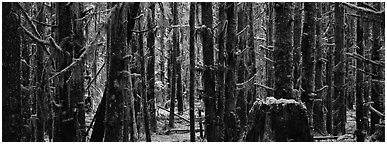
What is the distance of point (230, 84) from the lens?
14117mm

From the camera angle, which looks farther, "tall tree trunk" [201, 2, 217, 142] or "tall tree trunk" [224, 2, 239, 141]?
"tall tree trunk" [224, 2, 239, 141]

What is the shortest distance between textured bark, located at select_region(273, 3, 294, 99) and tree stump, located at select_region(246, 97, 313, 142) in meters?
0.44

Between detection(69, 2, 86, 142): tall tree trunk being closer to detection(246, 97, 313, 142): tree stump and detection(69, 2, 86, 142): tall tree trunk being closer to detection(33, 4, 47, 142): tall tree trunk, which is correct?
detection(33, 4, 47, 142): tall tree trunk

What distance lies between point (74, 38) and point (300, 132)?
5703 mm

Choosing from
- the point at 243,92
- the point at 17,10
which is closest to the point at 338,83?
the point at 243,92

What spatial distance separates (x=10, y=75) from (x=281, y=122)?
4299mm

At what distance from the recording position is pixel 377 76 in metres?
10.3

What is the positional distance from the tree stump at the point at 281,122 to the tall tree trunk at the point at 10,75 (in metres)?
3.78

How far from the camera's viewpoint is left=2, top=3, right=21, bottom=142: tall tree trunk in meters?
7.20

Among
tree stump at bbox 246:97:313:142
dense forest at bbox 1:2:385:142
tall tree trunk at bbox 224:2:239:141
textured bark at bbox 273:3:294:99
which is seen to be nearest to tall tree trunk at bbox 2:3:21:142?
dense forest at bbox 1:2:385:142

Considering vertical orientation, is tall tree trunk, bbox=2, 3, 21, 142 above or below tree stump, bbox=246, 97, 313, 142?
above

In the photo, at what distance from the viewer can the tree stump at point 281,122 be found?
7.19m

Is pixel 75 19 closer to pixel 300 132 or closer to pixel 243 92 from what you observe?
pixel 300 132

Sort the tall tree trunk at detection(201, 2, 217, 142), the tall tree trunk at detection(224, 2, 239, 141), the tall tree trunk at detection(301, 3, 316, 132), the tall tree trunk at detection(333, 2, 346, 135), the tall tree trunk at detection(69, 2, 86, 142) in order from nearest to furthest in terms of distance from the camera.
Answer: the tall tree trunk at detection(69, 2, 86, 142)
the tall tree trunk at detection(201, 2, 217, 142)
the tall tree trunk at detection(224, 2, 239, 141)
the tall tree trunk at detection(301, 3, 316, 132)
the tall tree trunk at detection(333, 2, 346, 135)
